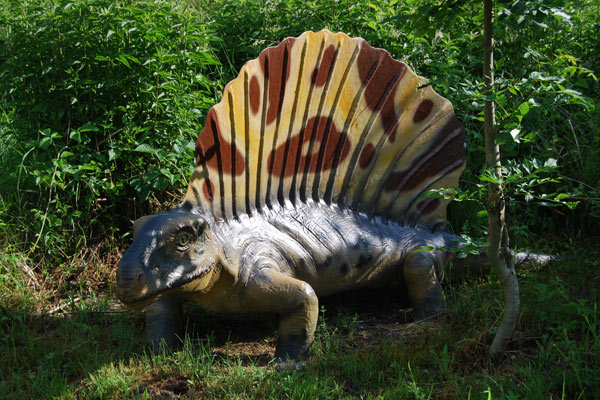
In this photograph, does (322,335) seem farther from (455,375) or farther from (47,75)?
(47,75)

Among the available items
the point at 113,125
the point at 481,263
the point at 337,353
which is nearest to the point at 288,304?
the point at 337,353

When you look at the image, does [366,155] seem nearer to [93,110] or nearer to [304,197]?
[304,197]

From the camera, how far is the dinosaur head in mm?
2600

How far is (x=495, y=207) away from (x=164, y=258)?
1.36 metres

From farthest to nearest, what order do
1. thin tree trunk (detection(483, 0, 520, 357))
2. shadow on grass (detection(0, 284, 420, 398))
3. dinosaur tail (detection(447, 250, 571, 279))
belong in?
1. dinosaur tail (detection(447, 250, 571, 279))
2. shadow on grass (detection(0, 284, 420, 398))
3. thin tree trunk (detection(483, 0, 520, 357))

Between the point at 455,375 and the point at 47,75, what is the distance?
9.02ft

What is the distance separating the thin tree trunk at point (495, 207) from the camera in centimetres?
254

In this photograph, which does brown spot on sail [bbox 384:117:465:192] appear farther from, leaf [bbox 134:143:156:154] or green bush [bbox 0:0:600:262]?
leaf [bbox 134:143:156:154]

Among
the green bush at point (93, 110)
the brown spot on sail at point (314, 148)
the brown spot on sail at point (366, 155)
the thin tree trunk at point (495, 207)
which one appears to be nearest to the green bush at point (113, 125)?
the green bush at point (93, 110)

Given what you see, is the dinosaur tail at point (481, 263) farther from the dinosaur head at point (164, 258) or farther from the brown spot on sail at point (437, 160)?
the dinosaur head at point (164, 258)

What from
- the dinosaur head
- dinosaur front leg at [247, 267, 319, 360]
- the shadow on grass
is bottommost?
the shadow on grass

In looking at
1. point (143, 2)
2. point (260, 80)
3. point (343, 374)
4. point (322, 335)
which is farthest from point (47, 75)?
point (343, 374)

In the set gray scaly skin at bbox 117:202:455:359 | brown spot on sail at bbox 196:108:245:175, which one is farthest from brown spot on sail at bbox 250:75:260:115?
gray scaly skin at bbox 117:202:455:359

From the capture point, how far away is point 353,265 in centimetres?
335
